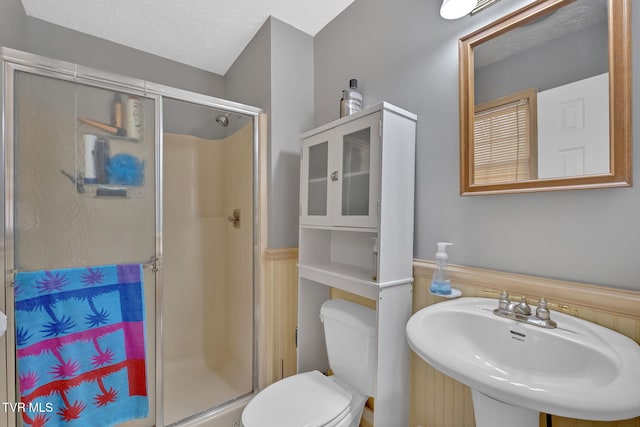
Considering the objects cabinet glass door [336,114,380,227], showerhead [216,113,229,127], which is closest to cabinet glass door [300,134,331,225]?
cabinet glass door [336,114,380,227]

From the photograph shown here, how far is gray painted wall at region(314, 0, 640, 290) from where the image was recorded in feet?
2.55

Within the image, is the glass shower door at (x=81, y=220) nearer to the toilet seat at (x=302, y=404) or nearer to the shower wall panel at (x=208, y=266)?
the shower wall panel at (x=208, y=266)

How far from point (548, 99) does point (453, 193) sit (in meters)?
0.41

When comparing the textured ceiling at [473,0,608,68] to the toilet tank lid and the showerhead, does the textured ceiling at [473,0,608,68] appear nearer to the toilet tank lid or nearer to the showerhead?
the toilet tank lid

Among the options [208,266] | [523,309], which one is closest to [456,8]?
[523,309]

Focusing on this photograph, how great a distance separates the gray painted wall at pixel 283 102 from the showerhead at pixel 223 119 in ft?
0.71

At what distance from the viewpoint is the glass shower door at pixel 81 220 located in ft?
3.55

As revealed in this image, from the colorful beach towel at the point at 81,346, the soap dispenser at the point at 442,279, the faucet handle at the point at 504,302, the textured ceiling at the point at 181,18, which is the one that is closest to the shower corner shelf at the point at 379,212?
the soap dispenser at the point at 442,279

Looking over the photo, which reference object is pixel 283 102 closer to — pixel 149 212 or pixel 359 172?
pixel 359 172

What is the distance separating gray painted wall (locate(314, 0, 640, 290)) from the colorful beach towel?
4.49 feet

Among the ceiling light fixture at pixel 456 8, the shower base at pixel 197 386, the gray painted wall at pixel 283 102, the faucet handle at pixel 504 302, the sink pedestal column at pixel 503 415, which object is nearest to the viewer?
the sink pedestal column at pixel 503 415

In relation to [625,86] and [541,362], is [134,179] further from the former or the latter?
[625,86]

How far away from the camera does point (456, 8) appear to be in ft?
3.40

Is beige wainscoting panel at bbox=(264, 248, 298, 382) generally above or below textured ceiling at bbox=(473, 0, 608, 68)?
below
